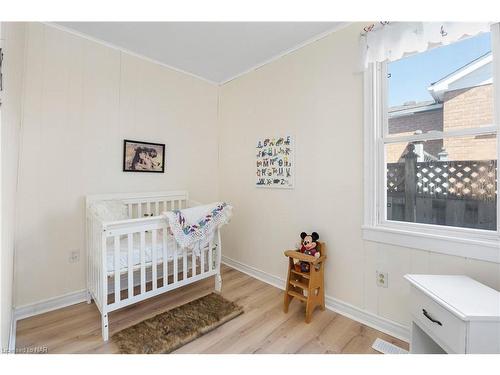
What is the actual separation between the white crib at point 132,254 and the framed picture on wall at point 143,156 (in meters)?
0.27

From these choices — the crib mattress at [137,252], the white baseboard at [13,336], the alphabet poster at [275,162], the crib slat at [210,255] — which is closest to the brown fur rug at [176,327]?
the crib slat at [210,255]

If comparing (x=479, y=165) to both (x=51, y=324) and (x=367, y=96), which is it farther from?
(x=51, y=324)

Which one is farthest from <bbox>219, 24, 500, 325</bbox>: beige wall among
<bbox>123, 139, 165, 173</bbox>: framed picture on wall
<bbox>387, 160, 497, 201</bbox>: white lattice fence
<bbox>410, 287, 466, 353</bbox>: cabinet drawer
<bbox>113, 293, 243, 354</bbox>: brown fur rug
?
<bbox>123, 139, 165, 173</bbox>: framed picture on wall

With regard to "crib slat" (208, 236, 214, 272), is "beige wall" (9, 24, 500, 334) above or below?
above

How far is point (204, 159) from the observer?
2873mm

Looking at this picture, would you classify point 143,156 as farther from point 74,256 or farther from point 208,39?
point 208,39

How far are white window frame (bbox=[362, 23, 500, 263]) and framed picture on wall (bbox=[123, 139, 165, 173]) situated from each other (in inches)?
78.7

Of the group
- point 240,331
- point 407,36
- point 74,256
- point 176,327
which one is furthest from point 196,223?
point 407,36

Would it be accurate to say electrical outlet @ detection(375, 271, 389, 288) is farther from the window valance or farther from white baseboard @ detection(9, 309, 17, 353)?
white baseboard @ detection(9, 309, 17, 353)

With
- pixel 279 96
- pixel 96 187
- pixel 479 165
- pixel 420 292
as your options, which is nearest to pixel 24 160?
pixel 96 187

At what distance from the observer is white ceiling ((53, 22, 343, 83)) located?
1.86 m

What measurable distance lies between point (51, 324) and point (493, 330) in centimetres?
259

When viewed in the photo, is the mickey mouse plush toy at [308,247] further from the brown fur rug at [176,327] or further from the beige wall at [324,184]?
the brown fur rug at [176,327]
